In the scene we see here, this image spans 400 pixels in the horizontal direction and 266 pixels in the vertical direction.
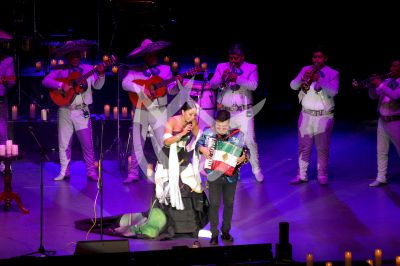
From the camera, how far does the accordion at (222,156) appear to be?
790cm

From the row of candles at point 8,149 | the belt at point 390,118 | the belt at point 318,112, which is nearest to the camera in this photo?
the row of candles at point 8,149

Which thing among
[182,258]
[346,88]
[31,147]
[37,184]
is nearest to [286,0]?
[346,88]

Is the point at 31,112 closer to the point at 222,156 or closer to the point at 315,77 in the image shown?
the point at 315,77

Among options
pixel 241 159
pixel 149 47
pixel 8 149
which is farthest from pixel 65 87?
pixel 241 159

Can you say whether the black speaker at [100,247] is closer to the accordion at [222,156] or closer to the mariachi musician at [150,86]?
the accordion at [222,156]

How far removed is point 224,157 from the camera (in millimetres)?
7895

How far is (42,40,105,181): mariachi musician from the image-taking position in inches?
432

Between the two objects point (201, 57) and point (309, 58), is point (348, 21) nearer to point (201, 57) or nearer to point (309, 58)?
point (309, 58)

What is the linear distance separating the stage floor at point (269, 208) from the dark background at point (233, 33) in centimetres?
187

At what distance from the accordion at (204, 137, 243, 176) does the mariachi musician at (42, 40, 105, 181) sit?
11.4 feet

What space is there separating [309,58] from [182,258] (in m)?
10.7

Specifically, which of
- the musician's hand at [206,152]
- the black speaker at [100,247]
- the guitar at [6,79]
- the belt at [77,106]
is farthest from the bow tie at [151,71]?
the black speaker at [100,247]

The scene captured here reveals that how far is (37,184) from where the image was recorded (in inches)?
436

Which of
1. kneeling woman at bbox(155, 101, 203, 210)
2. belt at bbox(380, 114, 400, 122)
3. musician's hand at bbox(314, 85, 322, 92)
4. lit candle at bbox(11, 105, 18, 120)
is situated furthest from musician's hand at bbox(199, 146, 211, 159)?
lit candle at bbox(11, 105, 18, 120)
